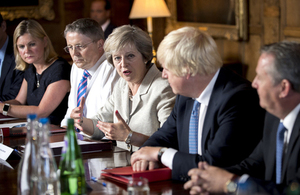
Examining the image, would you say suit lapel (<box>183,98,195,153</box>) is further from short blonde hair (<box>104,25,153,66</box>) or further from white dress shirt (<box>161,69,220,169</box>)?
short blonde hair (<box>104,25,153,66</box>)

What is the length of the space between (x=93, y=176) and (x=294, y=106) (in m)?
0.89

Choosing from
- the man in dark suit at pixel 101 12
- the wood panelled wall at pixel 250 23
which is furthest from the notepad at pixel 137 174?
the man in dark suit at pixel 101 12

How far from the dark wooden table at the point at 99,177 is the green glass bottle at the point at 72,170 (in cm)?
20

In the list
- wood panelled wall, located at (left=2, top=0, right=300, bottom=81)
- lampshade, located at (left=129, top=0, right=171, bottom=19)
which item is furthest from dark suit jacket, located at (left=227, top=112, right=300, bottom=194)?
lampshade, located at (left=129, top=0, right=171, bottom=19)

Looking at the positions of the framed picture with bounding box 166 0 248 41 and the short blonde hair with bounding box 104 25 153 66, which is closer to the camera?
the short blonde hair with bounding box 104 25 153 66

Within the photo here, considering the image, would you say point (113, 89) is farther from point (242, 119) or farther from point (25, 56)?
point (242, 119)

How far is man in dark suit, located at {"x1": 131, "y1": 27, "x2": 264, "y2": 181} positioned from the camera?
180cm

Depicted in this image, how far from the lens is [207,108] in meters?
1.93

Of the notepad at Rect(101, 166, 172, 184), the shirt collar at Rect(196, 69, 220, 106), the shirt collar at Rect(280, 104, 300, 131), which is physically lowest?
the notepad at Rect(101, 166, 172, 184)

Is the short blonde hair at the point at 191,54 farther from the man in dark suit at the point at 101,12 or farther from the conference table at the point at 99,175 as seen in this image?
the man in dark suit at the point at 101,12

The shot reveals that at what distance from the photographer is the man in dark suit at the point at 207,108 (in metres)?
1.80

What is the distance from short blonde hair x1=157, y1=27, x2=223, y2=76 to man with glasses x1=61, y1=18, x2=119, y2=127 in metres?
1.28

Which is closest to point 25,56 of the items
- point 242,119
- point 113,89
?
point 113,89

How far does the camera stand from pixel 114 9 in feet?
23.6
